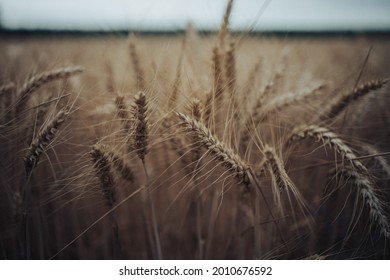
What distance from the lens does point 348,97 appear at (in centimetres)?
109

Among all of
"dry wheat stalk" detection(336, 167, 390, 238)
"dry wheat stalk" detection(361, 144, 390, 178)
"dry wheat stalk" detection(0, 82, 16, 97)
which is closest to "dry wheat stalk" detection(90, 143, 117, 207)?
"dry wheat stalk" detection(0, 82, 16, 97)

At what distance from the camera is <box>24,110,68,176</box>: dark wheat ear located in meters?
0.84

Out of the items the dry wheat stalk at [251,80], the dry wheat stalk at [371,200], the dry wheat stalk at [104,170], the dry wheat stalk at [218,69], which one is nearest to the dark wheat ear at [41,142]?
the dry wheat stalk at [104,170]

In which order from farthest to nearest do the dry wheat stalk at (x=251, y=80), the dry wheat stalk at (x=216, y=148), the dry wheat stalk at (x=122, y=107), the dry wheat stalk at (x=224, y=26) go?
the dry wheat stalk at (x=251, y=80) → the dry wheat stalk at (x=224, y=26) → the dry wheat stalk at (x=122, y=107) → the dry wheat stalk at (x=216, y=148)

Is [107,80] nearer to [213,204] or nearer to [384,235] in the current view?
[213,204]

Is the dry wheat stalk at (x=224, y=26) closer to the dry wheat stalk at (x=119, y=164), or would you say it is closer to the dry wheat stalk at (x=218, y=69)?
the dry wheat stalk at (x=218, y=69)

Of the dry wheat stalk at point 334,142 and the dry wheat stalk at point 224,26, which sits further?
the dry wheat stalk at point 224,26

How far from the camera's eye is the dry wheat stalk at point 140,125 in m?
0.81

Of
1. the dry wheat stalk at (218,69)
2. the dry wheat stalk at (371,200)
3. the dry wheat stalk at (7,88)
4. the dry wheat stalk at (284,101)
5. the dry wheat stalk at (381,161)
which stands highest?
the dry wheat stalk at (7,88)

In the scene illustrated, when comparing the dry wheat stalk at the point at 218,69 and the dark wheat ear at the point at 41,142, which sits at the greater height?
the dry wheat stalk at the point at 218,69

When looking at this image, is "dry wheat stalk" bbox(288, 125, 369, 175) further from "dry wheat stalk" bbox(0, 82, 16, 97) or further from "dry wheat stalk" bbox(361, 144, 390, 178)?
"dry wheat stalk" bbox(0, 82, 16, 97)

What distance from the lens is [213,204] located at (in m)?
1.34
